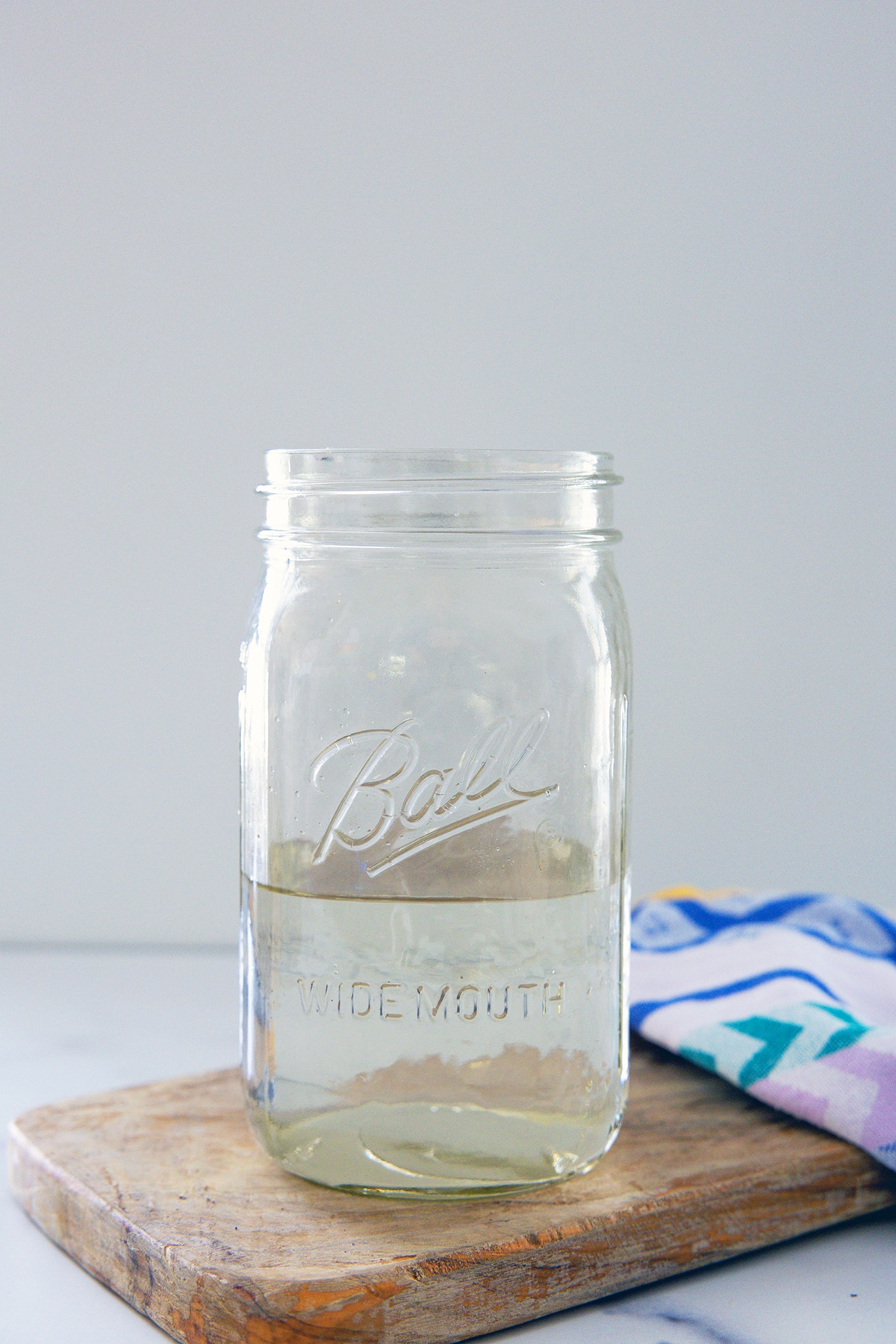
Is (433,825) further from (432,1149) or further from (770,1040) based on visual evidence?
(770,1040)

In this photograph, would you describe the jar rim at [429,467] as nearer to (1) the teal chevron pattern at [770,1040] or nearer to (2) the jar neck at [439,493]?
(2) the jar neck at [439,493]

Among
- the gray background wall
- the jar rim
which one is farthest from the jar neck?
the gray background wall

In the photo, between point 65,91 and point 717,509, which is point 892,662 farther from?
point 65,91

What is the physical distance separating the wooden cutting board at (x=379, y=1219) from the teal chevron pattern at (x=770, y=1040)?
21mm

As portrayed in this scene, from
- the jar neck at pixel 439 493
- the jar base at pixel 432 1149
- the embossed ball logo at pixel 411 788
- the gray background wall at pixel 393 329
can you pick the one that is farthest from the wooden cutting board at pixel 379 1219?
the gray background wall at pixel 393 329

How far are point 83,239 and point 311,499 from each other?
2.10 ft

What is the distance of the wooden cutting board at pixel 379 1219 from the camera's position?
19.4 inches

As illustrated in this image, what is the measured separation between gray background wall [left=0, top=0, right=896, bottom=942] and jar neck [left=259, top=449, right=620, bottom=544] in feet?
1.83

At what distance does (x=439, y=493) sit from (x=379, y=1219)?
289 mm

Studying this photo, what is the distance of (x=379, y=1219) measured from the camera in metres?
0.55

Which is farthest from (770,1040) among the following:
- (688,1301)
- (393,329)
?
(393,329)

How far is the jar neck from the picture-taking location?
1.85 ft

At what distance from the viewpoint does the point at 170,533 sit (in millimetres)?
1134

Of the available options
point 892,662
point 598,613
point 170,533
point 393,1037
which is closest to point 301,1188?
point 393,1037
